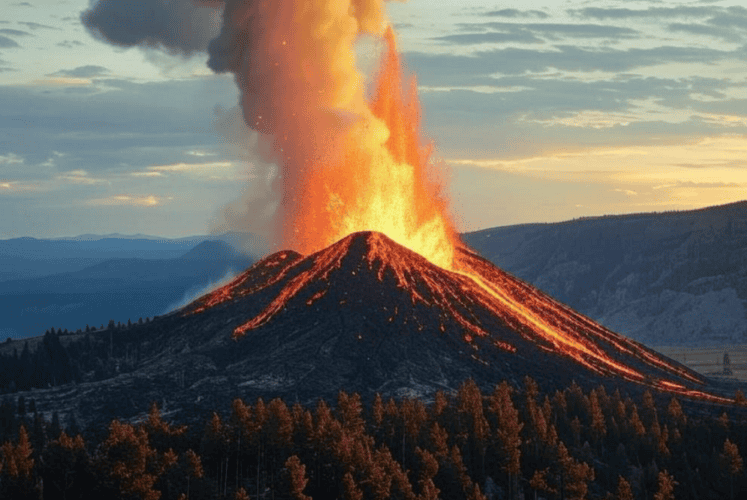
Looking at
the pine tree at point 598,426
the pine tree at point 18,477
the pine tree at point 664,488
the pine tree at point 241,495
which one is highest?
the pine tree at point 598,426

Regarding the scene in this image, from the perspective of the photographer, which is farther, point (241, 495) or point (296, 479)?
point (296, 479)

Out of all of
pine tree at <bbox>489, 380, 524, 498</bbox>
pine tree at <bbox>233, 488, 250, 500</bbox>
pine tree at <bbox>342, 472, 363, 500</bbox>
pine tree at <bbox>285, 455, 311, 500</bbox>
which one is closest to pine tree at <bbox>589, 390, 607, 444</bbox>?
pine tree at <bbox>489, 380, 524, 498</bbox>

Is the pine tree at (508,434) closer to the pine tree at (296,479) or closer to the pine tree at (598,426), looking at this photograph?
the pine tree at (598,426)

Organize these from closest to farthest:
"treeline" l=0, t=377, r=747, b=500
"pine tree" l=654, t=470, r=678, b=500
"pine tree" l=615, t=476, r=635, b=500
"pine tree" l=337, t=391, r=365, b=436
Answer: "treeline" l=0, t=377, r=747, b=500 < "pine tree" l=615, t=476, r=635, b=500 < "pine tree" l=654, t=470, r=678, b=500 < "pine tree" l=337, t=391, r=365, b=436

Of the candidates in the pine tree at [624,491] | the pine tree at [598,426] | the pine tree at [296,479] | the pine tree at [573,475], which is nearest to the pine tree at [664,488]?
the pine tree at [624,491]

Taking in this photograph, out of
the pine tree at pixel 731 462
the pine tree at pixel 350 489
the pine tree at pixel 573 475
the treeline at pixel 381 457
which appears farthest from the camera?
the pine tree at pixel 731 462

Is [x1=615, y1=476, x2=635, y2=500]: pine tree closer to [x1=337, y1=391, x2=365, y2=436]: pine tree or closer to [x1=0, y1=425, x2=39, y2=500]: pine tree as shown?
[x1=337, y1=391, x2=365, y2=436]: pine tree

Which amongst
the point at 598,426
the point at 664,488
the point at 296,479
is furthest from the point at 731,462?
the point at 296,479

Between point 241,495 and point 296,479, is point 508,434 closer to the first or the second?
point 296,479
